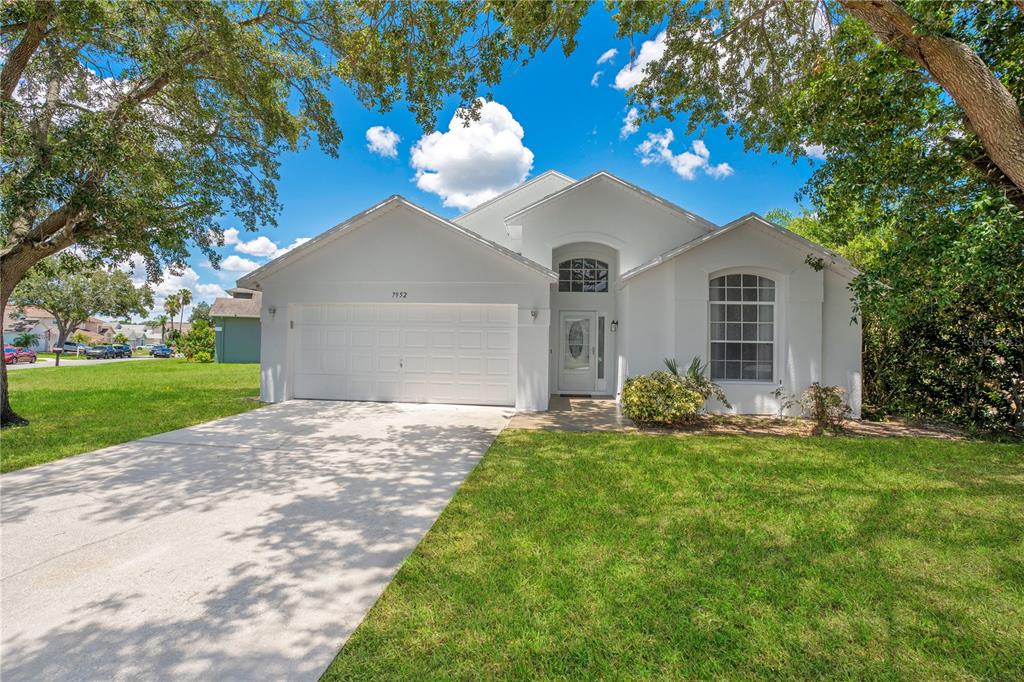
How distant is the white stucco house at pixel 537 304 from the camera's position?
389 inches

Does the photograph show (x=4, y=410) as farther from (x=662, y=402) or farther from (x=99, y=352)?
(x=99, y=352)

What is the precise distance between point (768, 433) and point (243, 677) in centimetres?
883

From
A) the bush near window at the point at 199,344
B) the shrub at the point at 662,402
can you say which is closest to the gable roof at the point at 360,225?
the shrub at the point at 662,402

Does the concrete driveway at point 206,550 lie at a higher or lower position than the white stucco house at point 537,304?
lower

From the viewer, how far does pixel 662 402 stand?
28.7ft

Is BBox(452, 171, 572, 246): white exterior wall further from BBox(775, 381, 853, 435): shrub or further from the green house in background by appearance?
the green house in background

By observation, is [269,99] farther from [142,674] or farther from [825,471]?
[825,471]

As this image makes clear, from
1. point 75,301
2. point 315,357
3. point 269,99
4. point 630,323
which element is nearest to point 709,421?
point 630,323

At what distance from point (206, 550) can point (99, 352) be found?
48.2 m

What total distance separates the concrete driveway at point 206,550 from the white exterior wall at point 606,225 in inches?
Answer: 292

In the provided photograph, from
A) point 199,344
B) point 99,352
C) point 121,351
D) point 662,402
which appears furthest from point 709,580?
point 121,351

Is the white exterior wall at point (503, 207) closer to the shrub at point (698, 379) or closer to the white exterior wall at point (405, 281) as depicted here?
the white exterior wall at point (405, 281)

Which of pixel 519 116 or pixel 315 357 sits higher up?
pixel 519 116

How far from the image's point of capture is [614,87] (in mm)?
10656
